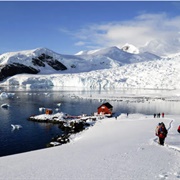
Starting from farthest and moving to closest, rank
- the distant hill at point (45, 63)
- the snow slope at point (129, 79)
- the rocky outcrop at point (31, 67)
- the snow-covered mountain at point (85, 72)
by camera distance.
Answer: the distant hill at point (45, 63) < the rocky outcrop at point (31, 67) < the snow-covered mountain at point (85, 72) < the snow slope at point (129, 79)

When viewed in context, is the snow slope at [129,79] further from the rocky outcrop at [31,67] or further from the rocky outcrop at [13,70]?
the rocky outcrop at [31,67]

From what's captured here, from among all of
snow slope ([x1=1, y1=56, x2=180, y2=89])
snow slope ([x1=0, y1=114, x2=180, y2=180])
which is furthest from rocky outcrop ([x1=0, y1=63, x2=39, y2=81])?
snow slope ([x1=0, y1=114, x2=180, y2=180])

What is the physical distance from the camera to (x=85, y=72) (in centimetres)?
14825

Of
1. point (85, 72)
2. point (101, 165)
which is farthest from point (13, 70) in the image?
point (101, 165)

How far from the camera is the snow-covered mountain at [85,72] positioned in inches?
4473

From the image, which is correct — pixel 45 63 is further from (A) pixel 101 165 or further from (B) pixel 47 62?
(A) pixel 101 165

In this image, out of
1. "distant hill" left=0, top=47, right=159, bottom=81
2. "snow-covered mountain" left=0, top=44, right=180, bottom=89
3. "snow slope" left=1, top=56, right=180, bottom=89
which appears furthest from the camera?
"distant hill" left=0, top=47, right=159, bottom=81

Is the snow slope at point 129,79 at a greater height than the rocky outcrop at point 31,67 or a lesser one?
lesser

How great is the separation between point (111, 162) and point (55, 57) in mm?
183531

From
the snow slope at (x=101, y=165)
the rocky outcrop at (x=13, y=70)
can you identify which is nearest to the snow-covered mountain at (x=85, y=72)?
the rocky outcrop at (x=13, y=70)

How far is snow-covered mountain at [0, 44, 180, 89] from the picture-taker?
113625mm

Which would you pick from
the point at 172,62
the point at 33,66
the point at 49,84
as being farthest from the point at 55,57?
the point at 172,62

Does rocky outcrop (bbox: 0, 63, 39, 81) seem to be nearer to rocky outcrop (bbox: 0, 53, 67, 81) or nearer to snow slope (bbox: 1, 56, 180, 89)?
rocky outcrop (bbox: 0, 53, 67, 81)

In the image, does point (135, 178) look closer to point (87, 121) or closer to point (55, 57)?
point (87, 121)
